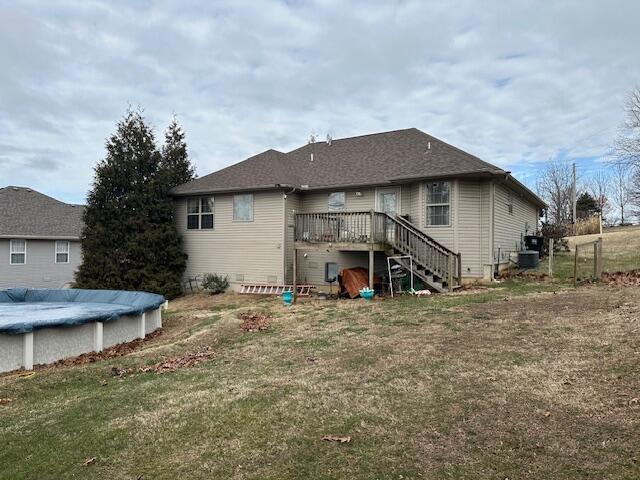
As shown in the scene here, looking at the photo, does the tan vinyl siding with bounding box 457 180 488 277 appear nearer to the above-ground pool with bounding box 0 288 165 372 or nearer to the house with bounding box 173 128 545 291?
the house with bounding box 173 128 545 291

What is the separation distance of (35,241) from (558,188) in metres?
45.0

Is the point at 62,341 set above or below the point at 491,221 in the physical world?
below

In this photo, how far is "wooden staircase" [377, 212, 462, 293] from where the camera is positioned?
42.4 ft

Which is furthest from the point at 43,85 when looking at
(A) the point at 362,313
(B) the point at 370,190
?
(A) the point at 362,313

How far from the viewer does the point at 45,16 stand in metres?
13.0

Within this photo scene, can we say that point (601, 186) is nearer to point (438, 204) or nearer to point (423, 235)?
point (438, 204)

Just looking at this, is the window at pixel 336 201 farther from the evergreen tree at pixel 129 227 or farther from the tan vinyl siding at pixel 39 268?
the tan vinyl siding at pixel 39 268

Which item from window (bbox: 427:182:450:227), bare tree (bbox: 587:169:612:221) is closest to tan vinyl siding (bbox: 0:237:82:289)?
window (bbox: 427:182:450:227)

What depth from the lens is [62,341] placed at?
842cm

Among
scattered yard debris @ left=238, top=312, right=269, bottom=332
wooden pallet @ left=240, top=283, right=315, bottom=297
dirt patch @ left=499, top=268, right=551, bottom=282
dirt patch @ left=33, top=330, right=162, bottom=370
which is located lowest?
dirt patch @ left=33, top=330, right=162, bottom=370

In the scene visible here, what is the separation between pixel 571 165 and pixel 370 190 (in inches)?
1447

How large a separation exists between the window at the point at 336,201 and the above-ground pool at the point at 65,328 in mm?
7285

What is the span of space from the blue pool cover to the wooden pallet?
4.54 m

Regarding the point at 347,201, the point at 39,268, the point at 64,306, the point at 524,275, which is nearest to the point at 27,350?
the point at 64,306
